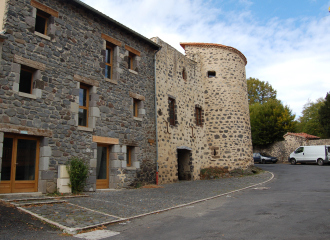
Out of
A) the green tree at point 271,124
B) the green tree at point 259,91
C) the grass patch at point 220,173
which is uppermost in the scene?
the green tree at point 259,91

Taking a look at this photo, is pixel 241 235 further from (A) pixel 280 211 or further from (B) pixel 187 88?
(B) pixel 187 88

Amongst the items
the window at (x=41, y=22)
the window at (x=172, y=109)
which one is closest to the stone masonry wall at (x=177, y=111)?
the window at (x=172, y=109)

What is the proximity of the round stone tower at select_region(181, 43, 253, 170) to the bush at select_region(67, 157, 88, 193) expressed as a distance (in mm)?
8739

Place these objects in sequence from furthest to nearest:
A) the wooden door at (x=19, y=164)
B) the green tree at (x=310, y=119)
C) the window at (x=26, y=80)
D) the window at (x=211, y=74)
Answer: the green tree at (x=310, y=119) → the window at (x=211, y=74) → the window at (x=26, y=80) → the wooden door at (x=19, y=164)

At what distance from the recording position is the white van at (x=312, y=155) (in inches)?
812

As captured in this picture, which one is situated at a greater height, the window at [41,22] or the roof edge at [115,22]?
the roof edge at [115,22]

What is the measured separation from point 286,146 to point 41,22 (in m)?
25.6

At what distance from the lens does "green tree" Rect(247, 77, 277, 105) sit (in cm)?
4034

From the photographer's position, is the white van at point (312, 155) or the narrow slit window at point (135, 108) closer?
the narrow slit window at point (135, 108)

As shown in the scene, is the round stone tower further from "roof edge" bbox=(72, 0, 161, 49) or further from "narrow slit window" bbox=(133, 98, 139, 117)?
"narrow slit window" bbox=(133, 98, 139, 117)

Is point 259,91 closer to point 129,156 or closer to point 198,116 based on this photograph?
point 198,116

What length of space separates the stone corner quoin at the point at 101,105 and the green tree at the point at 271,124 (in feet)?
46.1

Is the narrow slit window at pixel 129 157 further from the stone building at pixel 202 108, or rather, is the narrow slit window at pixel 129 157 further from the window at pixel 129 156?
the stone building at pixel 202 108

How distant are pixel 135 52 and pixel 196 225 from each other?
879 cm
